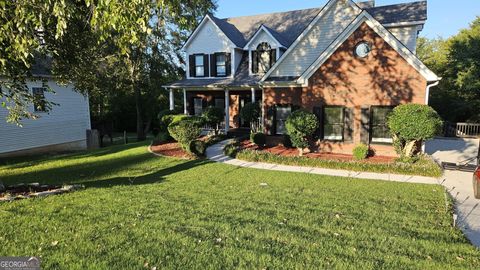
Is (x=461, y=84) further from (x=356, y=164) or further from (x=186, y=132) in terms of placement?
(x=186, y=132)

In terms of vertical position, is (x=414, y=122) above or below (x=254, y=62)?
below

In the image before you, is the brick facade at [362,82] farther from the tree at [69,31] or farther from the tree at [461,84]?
the tree at [461,84]

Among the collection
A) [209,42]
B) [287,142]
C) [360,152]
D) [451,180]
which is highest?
[209,42]

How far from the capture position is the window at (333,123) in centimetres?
1594

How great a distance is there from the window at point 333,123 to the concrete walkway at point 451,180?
3503mm

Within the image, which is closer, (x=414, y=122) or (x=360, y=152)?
(x=414, y=122)

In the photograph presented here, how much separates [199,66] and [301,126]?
1134 centimetres

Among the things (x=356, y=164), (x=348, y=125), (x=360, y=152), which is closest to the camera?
(x=356, y=164)

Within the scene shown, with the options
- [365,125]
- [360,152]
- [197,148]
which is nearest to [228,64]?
[197,148]

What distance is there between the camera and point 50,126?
66.3 ft

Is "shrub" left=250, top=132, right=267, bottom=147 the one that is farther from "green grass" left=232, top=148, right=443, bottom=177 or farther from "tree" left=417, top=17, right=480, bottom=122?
"tree" left=417, top=17, right=480, bottom=122

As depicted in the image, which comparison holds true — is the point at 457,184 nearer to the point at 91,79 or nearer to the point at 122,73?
the point at 91,79

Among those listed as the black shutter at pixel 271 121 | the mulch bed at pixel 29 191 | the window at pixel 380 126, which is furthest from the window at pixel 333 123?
the mulch bed at pixel 29 191

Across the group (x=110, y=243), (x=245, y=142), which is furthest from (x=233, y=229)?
(x=245, y=142)
